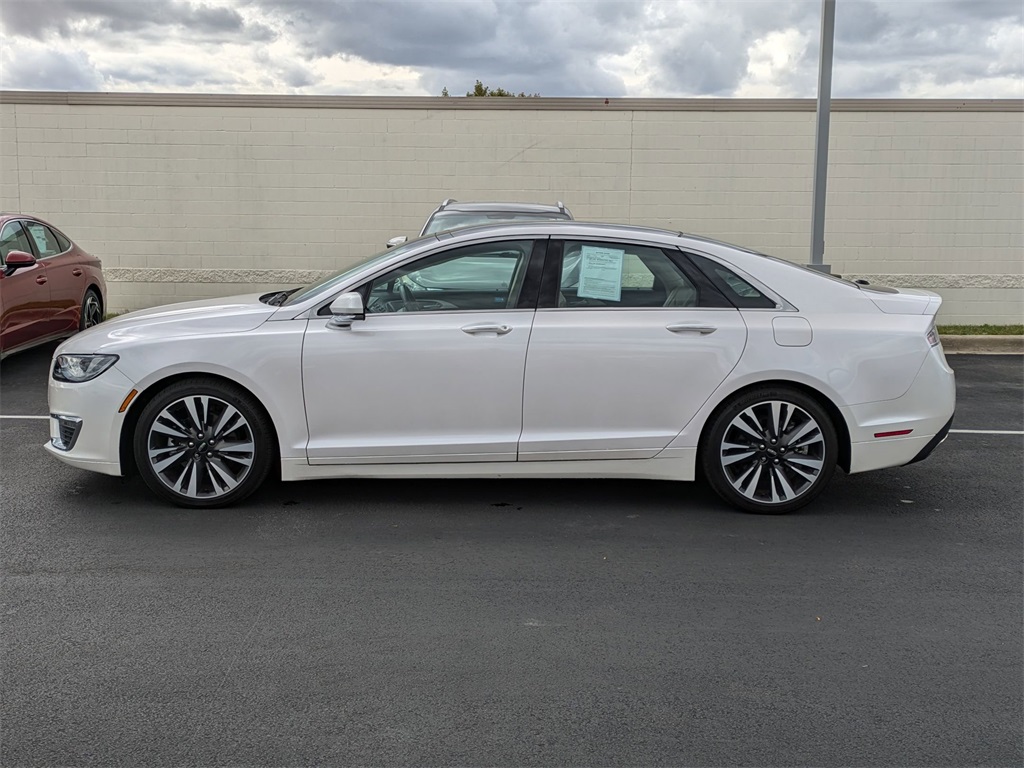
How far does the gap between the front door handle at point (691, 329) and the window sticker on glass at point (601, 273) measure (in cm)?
37

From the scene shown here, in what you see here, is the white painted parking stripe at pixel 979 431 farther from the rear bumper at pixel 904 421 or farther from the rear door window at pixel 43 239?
the rear door window at pixel 43 239

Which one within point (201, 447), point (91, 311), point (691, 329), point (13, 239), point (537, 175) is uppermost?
point (537, 175)

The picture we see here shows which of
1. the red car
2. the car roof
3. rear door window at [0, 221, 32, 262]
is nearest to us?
the red car

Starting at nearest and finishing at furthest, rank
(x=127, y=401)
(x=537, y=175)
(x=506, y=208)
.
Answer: (x=127, y=401) < (x=506, y=208) < (x=537, y=175)

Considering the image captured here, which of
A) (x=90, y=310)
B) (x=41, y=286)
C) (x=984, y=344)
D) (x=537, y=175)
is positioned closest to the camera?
(x=41, y=286)

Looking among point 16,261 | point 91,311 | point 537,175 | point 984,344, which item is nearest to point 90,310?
point 91,311

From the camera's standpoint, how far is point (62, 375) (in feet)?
18.3

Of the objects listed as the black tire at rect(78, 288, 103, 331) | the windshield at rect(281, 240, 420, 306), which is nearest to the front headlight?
the windshield at rect(281, 240, 420, 306)

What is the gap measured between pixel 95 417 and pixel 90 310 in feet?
20.6

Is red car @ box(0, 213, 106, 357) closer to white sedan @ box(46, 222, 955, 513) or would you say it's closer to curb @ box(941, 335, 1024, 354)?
white sedan @ box(46, 222, 955, 513)

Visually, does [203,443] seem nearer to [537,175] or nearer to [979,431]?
[979,431]

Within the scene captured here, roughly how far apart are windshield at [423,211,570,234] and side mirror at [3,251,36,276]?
148 inches

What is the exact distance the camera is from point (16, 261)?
30.7ft

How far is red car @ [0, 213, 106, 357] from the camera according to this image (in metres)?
9.41
